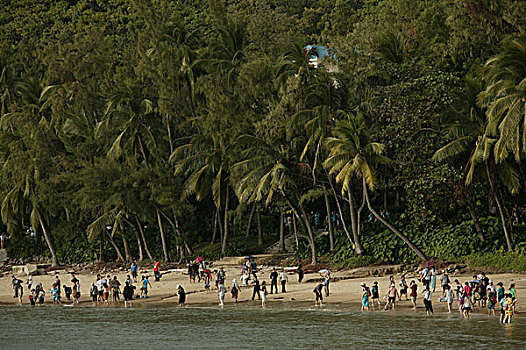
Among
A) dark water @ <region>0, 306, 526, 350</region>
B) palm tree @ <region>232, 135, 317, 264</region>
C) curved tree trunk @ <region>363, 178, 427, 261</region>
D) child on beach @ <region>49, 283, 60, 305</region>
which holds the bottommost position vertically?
dark water @ <region>0, 306, 526, 350</region>

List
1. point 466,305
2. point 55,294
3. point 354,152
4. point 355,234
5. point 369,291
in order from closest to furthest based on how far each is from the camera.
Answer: point 466,305
point 369,291
point 354,152
point 55,294
point 355,234

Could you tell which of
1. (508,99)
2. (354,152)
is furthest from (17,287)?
(508,99)

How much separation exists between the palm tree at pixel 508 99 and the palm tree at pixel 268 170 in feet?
41.9

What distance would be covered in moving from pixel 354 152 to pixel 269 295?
9.01m

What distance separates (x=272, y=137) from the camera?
4391 cm

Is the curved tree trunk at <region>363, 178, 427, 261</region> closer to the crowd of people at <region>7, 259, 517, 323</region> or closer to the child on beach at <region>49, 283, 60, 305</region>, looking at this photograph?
the crowd of people at <region>7, 259, 517, 323</region>

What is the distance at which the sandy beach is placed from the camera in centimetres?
3448

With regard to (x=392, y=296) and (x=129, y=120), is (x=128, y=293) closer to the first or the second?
(x=129, y=120)

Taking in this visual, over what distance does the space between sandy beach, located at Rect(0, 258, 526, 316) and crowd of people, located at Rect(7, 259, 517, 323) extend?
1.16ft

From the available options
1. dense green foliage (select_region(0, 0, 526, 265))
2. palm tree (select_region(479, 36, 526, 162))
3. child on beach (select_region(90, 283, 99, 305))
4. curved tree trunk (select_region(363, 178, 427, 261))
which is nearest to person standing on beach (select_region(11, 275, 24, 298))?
child on beach (select_region(90, 283, 99, 305))

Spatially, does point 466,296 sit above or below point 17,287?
below

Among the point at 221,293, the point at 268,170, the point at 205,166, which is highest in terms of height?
the point at 205,166

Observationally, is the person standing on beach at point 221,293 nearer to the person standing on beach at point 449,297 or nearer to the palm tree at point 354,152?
the palm tree at point 354,152

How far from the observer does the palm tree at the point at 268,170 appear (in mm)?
43469
